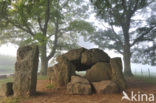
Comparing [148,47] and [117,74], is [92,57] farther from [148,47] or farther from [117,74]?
[148,47]

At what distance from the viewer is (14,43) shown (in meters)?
20.2

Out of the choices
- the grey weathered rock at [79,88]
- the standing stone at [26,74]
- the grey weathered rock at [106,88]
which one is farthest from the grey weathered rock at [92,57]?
the standing stone at [26,74]

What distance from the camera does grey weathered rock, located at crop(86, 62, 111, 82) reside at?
8.38 meters

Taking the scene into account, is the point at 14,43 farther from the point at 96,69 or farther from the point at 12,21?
the point at 96,69

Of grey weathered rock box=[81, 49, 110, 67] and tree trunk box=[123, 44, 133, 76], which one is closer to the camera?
grey weathered rock box=[81, 49, 110, 67]

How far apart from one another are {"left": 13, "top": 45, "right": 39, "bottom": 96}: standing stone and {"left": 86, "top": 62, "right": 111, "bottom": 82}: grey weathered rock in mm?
3478

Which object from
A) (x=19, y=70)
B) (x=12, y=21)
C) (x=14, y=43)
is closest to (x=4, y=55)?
(x=14, y=43)

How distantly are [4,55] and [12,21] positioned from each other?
110 ft

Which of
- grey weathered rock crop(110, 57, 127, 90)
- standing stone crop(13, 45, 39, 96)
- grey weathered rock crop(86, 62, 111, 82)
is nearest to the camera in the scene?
standing stone crop(13, 45, 39, 96)

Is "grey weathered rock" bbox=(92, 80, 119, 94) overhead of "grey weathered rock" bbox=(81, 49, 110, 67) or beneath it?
beneath

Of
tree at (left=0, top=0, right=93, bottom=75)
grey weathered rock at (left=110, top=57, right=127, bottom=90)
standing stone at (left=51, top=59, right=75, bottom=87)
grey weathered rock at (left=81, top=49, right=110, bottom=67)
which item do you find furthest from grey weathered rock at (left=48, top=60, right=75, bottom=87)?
tree at (left=0, top=0, right=93, bottom=75)

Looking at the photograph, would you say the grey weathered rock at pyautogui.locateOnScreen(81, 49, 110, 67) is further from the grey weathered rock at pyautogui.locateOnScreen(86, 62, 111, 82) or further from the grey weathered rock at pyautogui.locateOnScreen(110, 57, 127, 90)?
the grey weathered rock at pyautogui.locateOnScreen(110, 57, 127, 90)

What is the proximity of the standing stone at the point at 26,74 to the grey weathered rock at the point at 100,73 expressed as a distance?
348 cm

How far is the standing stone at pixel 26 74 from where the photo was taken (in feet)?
22.0
